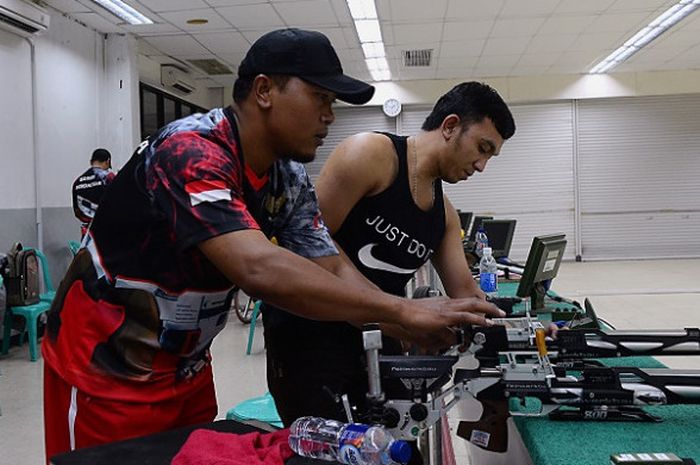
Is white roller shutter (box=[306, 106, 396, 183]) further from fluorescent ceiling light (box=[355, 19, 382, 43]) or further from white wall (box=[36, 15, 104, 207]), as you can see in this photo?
white wall (box=[36, 15, 104, 207])

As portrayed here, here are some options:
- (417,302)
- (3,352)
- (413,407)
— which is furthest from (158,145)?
(3,352)

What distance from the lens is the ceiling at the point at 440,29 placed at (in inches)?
270

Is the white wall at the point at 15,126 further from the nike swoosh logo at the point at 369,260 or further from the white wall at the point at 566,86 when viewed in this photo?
the white wall at the point at 566,86

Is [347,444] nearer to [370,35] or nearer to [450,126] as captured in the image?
[450,126]

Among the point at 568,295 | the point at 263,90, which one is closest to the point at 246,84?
the point at 263,90

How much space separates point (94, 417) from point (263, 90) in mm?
656

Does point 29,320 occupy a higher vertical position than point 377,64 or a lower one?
lower

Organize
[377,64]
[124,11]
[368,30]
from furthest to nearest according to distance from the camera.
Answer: [377,64] < [368,30] < [124,11]

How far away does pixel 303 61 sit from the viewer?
1108 mm

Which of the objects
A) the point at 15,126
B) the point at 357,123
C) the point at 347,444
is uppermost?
the point at 357,123

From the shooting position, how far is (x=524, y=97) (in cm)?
1111

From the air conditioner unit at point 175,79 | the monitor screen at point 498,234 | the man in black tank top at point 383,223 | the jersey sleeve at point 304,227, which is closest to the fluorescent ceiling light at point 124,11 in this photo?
the air conditioner unit at point 175,79

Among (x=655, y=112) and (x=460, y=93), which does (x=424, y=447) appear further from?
(x=655, y=112)

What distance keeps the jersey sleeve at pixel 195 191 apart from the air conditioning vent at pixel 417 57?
827 cm
